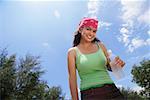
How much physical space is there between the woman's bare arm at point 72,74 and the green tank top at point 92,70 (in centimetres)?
5

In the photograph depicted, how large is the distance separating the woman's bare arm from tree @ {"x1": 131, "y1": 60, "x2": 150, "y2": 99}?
4869cm

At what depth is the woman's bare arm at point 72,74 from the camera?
123 inches

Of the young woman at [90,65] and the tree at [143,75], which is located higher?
the tree at [143,75]

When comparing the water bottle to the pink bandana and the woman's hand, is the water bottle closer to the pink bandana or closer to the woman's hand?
the woman's hand

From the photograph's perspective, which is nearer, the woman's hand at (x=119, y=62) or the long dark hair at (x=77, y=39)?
the woman's hand at (x=119, y=62)

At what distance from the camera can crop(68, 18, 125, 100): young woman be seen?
3043mm

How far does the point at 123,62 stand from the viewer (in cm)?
317

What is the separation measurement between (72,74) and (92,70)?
198 millimetres

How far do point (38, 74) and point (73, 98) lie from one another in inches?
1465

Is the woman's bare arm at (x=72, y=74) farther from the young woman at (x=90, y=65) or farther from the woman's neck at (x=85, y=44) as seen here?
the woman's neck at (x=85, y=44)

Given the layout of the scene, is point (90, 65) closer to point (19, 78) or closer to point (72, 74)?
point (72, 74)

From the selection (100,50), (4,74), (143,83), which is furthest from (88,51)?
(143,83)

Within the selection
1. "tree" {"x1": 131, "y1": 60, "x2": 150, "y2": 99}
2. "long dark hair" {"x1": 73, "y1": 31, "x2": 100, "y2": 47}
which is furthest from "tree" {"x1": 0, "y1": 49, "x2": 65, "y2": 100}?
"long dark hair" {"x1": 73, "y1": 31, "x2": 100, "y2": 47}

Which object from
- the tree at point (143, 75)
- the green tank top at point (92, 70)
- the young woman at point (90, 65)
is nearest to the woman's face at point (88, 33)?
the young woman at point (90, 65)
